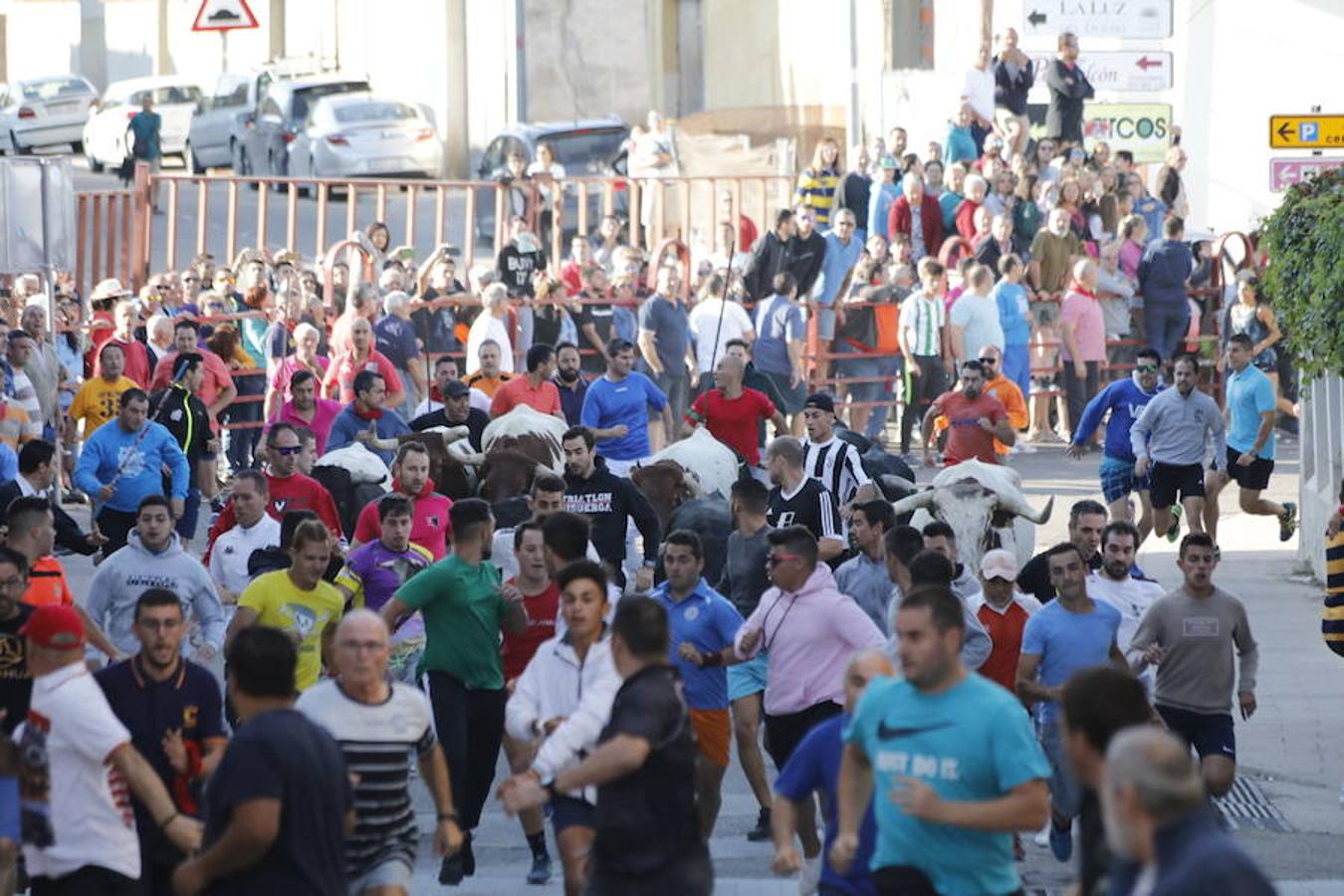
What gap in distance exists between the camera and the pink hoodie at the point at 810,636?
457 inches

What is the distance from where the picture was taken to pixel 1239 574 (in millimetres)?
20250

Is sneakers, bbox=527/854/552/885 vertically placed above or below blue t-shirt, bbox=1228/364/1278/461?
below

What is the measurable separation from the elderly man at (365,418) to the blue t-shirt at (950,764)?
969 cm

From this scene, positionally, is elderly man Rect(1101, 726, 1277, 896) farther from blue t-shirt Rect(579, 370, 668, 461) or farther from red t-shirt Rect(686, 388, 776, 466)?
blue t-shirt Rect(579, 370, 668, 461)

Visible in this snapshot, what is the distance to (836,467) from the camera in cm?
1591

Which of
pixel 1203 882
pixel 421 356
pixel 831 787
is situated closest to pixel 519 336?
pixel 421 356

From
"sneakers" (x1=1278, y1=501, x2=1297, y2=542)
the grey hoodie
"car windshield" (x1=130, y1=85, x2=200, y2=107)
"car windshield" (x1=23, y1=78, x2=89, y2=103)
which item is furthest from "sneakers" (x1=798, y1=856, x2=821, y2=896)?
"car windshield" (x1=23, y1=78, x2=89, y2=103)

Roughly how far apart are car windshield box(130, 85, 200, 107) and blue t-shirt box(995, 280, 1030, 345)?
2214cm

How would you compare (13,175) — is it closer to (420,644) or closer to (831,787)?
(420,644)

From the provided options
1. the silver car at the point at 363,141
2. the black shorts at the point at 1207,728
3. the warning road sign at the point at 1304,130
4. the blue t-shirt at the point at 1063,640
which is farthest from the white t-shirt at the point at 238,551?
the silver car at the point at 363,141

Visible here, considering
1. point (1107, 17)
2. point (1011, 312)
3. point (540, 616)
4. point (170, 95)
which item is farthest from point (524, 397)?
point (170, 95)

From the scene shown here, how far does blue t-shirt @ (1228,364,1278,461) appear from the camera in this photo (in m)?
20.1

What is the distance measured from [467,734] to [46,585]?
199 cm

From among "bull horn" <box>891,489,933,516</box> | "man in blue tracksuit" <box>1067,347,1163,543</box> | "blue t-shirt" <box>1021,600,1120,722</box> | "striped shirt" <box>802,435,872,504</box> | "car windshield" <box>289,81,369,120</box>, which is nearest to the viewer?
"blue t-shirt" <box>1021,600,1120,722</box>
